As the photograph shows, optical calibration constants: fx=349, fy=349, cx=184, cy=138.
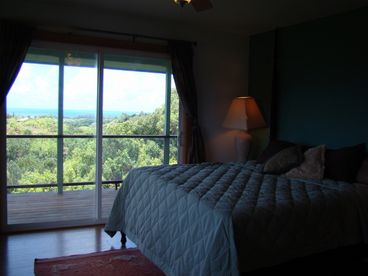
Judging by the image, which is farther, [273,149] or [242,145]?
[242,145]

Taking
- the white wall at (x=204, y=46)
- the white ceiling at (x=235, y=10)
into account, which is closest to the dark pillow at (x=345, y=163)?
the white ceiling at (x=235, y=10)

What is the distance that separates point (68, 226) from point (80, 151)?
898mm

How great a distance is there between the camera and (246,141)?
15.1 ft

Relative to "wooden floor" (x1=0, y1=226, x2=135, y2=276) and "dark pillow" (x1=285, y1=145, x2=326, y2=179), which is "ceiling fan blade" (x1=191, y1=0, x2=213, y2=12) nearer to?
"dark pillow" (x1=285, y1=145, x2=326, y2=179)

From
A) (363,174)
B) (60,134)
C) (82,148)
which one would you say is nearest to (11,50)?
(60,134)

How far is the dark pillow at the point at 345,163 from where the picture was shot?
313cm

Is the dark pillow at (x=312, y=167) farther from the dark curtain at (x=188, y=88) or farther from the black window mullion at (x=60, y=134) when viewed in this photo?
the black window mullion at (x=60, y=134)

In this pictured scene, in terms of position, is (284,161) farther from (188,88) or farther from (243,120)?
(188,88)

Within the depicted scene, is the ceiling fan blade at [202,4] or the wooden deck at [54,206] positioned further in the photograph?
the wooden deck at [54,206]

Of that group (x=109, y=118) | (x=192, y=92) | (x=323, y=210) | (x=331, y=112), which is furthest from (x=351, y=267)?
(x=109, y=118)

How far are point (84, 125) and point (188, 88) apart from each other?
4.52ft

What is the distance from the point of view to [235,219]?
206cm

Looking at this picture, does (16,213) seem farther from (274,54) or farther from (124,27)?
(274,54)

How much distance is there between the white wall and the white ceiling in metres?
0.09
